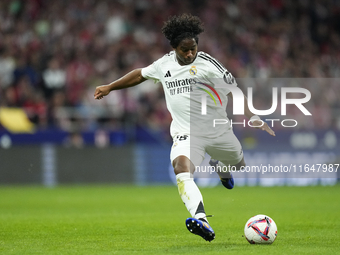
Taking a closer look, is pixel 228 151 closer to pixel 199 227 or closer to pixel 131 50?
pixel 199 227

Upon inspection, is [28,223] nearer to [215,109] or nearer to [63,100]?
[215,109]

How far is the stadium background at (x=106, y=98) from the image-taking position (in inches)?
662

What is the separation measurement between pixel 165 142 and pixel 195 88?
1002 cm

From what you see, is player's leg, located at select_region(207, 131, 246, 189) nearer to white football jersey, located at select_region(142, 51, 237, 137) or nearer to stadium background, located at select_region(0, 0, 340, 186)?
white football jersey, located at select_region(142, 51, 237, 137)

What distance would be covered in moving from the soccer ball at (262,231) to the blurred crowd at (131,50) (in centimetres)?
1021

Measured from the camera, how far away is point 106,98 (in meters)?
17.2

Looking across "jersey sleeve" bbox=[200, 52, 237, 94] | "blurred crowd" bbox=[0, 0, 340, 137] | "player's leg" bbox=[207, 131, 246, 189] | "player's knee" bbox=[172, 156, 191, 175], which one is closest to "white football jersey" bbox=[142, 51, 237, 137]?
"jersey sleeve" bbox=[200, 52, 237, 94]

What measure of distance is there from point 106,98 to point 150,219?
26.2 feet

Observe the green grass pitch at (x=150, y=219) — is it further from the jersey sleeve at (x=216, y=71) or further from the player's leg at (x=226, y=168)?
the jersey sleeve at (x=216, y=71)

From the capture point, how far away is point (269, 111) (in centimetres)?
1608

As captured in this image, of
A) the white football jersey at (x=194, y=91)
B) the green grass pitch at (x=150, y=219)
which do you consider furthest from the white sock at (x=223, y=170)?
the white football jersey at (x=194, y=91)

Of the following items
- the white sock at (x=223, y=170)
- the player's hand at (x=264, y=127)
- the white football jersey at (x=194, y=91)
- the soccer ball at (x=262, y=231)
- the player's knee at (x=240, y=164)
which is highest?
the white football jersey at (x=194, y=91)

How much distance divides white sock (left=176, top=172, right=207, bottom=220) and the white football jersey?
26.8 inches

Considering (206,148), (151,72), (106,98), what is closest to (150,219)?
(206,148)
